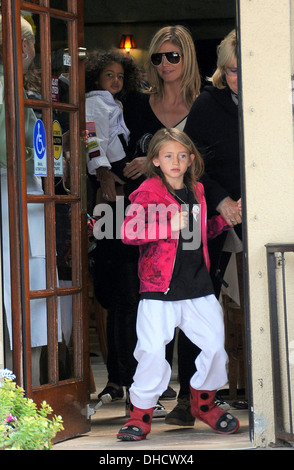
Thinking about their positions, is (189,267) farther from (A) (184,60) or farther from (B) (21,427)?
(B) (21,427)

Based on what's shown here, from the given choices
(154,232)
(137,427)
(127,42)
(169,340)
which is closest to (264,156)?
(154,232)

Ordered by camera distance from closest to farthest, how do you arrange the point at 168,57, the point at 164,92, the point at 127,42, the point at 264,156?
1. the point at 264,156
2. the point at 168,57
3. the point at 164,92
4. the point at 127,42

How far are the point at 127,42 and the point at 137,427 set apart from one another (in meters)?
5.59

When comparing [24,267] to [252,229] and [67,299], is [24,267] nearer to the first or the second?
[67,299]

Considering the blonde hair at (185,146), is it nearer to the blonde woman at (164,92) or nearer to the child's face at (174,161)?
the child's face at (174,161)

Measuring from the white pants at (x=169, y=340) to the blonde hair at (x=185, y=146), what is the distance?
0.55 m

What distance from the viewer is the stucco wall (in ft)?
12.8

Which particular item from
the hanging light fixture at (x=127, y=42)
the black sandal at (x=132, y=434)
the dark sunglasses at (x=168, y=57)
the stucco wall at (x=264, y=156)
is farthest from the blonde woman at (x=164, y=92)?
the hanging light fixture at (x=127, y=42)

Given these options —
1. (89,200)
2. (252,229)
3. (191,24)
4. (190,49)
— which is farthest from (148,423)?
(191,24)

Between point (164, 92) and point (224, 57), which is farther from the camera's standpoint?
point (164, 92)

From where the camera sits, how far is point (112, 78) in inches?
202

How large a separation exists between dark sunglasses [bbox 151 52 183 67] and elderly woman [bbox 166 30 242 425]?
0.22 meters

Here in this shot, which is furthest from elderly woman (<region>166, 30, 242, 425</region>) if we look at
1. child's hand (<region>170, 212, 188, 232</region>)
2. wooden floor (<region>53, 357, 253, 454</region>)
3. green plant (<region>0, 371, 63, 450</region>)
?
green plant (<region>0, 371, 63, 450</region>)

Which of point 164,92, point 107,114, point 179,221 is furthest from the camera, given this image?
point 107,114
